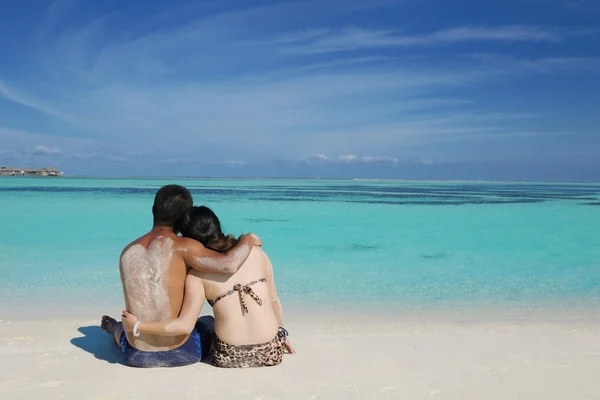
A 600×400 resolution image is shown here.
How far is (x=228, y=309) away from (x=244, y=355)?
0.33 m

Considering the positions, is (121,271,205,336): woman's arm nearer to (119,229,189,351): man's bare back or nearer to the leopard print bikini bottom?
(119,229,189,351): man's bare back

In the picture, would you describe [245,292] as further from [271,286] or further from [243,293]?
[271,286]

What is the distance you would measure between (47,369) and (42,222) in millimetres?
14446

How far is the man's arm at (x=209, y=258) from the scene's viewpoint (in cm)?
344

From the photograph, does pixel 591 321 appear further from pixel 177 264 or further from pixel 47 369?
pixel 47 369

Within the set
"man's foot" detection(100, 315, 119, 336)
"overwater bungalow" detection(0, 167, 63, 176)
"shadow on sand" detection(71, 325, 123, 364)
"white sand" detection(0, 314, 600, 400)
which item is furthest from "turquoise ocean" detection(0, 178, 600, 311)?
"overwater bungalow" detection(0, 167, 63, 176)

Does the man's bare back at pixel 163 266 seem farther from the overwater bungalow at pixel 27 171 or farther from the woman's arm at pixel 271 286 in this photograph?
the overwater bungalow at pixel 27 171

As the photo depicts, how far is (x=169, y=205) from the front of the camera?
Answer: 3543 mm

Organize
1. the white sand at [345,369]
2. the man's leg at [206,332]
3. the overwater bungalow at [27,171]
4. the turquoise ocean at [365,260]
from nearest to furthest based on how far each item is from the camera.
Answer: the white sand at [345,369]
the man's leg at [206,332]
the turquoise ocean at [365,260]
the overwater bungalow at [27,171]

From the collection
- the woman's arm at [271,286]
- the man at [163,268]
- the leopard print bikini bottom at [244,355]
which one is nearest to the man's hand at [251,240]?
the man at [163,268]

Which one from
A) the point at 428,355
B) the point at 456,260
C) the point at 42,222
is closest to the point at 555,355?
the point at 428,355

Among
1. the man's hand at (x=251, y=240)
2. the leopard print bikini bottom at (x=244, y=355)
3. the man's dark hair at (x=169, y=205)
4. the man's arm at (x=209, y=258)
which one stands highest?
the man's dark hair at (x=169, y=205)

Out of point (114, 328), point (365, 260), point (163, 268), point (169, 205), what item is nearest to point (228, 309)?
point (163, 268)

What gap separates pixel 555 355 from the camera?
4078mm
